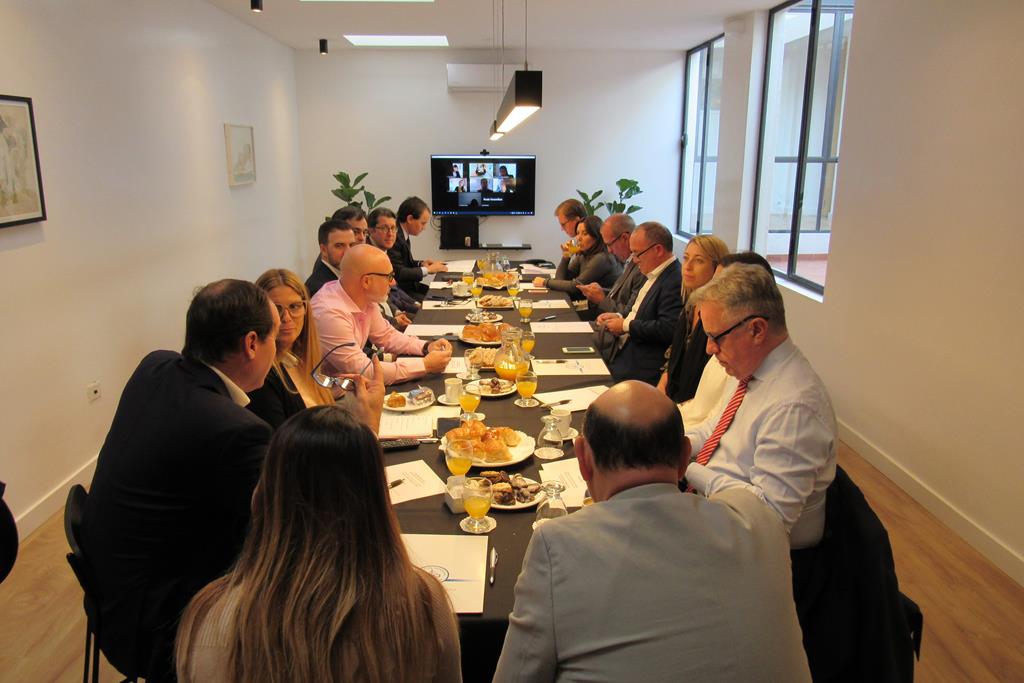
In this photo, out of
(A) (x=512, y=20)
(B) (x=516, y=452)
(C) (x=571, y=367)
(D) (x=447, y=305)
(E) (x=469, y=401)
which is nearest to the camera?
(B) (x=516, y=452)

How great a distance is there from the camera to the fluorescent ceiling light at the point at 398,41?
8.16 metres

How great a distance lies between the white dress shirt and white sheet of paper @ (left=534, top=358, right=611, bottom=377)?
3.92 feet

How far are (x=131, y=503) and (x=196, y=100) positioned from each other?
4.95 meters

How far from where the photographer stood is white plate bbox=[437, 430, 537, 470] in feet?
7.18

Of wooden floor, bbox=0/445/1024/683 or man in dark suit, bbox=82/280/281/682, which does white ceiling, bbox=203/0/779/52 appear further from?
man in dark suit, bbox=82/280/281/682

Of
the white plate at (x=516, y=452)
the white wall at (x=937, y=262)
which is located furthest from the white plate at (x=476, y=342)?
the white wall at (x=937, y=262)

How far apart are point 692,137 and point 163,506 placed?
866 cm

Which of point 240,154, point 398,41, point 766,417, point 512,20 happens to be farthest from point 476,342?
point 398,41

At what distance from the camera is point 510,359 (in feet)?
9.64

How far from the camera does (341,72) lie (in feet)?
29.5

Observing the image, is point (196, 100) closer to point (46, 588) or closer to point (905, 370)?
point (46, 588)

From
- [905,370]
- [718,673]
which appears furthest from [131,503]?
[905,370]

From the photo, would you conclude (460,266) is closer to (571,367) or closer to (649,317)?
(649,317)

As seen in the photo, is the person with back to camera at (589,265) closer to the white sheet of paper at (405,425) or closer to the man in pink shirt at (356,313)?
the man in pink shirt at (356,313)
